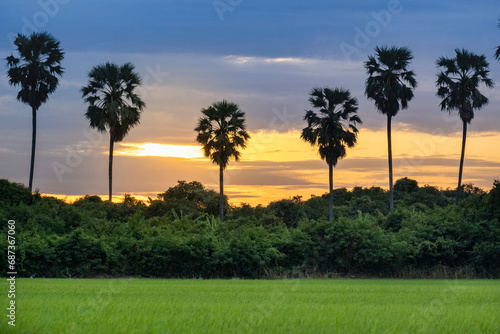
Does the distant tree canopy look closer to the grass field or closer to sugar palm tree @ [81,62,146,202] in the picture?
sugar palm tree @ [81,62,146,202]

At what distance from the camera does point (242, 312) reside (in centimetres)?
1238

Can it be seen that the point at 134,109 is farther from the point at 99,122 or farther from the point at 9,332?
the point at 9,332

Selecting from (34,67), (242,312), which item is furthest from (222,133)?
(242,312)

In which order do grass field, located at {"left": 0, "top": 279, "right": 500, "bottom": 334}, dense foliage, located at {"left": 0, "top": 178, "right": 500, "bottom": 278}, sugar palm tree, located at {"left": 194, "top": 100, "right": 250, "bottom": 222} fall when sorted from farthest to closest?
sugar palm tree, located at {"left": 194, "top": 100, "right": 250, "bottom": 222}, dense foliage, located at {"left": 0, "top": 178, "right": 500, "bottom": 278}, grass field, located at {"left": 0, "top": 279, "right": 500, "bottom": 334}

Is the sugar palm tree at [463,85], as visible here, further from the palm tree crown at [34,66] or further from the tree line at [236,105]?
the palm tree crown at [34,66]

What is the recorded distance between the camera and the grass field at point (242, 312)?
32.2 ft

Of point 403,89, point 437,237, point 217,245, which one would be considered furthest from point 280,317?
point 403,89

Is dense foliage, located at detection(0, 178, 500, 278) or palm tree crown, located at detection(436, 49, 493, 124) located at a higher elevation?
palm tree crown, located at detection(436, 49, 493, 124)

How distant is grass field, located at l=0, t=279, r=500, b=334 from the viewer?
32.2 ft

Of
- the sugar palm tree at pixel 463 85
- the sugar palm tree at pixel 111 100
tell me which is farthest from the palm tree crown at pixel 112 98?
the sugar palm tree at pixel 463 85

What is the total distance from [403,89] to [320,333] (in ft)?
141

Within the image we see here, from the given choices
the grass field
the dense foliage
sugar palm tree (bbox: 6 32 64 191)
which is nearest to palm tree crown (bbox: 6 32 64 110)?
sugar palm tree (bbox: 6 32 64 191)

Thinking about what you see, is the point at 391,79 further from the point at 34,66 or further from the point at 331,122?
the point at 34,66

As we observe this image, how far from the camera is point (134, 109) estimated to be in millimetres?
48938
